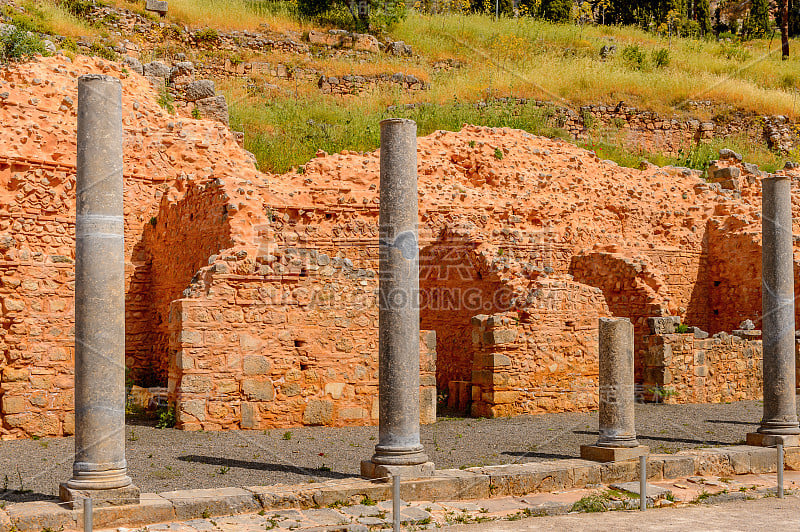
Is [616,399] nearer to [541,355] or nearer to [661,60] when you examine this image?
[541,355]

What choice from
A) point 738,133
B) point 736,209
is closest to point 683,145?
point 738,133

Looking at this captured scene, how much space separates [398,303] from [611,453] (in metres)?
3.20

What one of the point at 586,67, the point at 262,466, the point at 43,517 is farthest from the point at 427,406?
the point at 586,67

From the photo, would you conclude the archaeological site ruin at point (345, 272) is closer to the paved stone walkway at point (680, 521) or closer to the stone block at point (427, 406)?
the stone block at point (427, 406)

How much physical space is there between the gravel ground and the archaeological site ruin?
668mm

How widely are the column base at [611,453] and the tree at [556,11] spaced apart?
36.1 meters

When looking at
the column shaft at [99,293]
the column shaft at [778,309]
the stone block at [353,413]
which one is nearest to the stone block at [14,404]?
the stone block at [353,413]

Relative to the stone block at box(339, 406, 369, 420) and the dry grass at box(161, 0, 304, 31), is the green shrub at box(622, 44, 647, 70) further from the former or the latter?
the stone block at box(339, 406, 369, 420)

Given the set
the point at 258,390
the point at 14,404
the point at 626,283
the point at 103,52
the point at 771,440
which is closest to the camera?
the point at 771,440

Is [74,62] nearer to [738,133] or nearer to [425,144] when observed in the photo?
[425,144]

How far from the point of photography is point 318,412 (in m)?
12.6

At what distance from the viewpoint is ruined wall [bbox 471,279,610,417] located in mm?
14273

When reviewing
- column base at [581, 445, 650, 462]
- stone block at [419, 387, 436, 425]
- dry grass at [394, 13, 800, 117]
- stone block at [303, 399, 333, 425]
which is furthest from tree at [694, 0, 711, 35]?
column base at [581, 445, 650, 462]

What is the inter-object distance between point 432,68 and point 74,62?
1594cm
